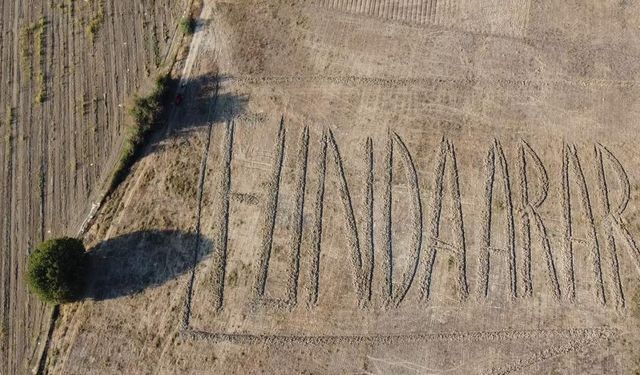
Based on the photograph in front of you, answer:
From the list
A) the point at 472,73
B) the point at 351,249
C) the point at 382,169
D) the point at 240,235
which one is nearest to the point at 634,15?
the point at 472,73

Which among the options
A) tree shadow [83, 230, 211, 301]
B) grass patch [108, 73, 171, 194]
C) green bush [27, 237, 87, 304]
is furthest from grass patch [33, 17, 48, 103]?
tree shadow [83, 230, 211, 301]

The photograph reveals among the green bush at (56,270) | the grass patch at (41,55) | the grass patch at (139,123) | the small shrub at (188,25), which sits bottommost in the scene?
the green bush at (56,270)

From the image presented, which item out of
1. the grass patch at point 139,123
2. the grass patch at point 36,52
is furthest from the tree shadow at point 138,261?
the grass patch at point 36,52

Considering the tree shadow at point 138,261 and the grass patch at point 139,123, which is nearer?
the tree shadow at point 138,261

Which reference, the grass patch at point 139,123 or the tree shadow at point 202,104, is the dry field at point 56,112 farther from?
the tree shadow at point 202,104

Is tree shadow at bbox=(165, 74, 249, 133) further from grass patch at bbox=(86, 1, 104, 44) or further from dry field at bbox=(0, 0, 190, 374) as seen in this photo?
grass patch at bbox=(86, 1, 104, 44)

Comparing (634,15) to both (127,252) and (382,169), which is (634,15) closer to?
(382,169)

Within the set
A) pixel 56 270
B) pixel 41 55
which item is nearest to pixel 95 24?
pixel 41 55
